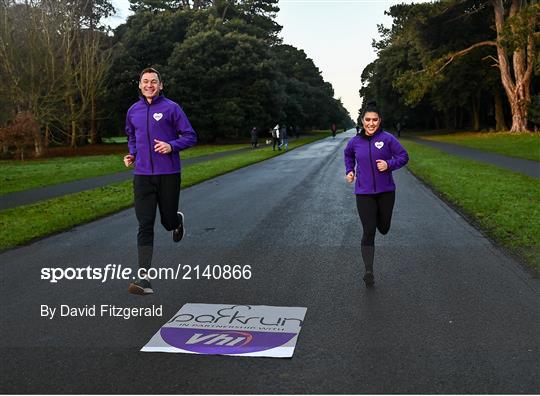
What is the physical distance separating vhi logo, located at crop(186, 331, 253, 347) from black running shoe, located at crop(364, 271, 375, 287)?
1784mm

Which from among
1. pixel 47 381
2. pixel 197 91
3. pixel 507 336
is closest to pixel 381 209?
pixel 507 336

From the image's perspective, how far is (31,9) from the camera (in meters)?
31.8

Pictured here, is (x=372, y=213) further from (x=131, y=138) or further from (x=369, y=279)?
(x=131, y=138)

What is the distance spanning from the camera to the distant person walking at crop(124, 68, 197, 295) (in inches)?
204

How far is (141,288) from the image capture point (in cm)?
509

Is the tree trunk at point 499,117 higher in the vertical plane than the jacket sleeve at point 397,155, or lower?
higher

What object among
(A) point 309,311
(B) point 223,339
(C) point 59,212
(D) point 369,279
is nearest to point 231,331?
(B) point 223,339

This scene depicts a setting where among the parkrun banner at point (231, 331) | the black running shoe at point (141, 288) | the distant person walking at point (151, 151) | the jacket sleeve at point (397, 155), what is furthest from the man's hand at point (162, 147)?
the jacket sleeve at point (397, 155)

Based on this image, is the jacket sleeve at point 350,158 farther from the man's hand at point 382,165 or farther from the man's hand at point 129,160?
the man's hand at point 129,160

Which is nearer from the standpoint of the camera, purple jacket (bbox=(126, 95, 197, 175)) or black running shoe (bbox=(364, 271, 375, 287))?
purple jacket (bbox=(126, 95, 197, 175))

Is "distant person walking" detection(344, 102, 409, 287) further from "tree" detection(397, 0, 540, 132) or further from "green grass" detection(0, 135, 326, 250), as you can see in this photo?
"tree" detection(397, 0, 540, 132)

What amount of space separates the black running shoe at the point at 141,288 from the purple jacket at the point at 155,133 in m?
1.07

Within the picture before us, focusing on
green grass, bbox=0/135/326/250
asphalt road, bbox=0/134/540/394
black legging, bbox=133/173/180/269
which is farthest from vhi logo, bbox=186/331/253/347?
green grass, bbox=0/135/326/250

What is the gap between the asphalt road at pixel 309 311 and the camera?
128 inches
